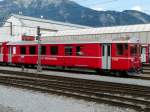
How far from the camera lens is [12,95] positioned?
1911 centimetres

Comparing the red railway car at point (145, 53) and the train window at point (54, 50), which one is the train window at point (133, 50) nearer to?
the train window at point (54, 50)

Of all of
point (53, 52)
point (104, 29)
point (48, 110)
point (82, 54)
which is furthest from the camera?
point (104, 29)

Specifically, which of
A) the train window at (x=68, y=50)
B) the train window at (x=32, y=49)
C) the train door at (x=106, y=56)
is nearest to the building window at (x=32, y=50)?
Answer: the train window at (x=32, y=49)

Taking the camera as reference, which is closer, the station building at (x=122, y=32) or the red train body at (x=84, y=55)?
the red train body at (x=84, y=55)

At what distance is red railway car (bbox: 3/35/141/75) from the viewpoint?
30.1 meters

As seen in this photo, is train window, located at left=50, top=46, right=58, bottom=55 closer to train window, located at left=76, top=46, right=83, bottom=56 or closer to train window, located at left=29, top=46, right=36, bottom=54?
train window, located at left=29, top=46, right=36, bottom=54

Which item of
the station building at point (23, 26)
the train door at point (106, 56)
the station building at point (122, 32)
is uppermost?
the station building at point (23, 26)

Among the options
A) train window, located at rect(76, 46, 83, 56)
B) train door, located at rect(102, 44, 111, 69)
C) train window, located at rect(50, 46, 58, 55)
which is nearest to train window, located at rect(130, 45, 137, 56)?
train door, located at rect(102, 44, 111, 69)

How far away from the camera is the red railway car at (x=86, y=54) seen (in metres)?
30.1

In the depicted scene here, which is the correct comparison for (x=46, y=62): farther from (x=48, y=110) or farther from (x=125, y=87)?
Answer: (x=48, y=110)

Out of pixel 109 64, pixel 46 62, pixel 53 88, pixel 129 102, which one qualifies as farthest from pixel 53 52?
pixel 129 102

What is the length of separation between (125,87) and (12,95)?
6199mm

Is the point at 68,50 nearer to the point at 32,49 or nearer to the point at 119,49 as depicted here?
the point at 32,49

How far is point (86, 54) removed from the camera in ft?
109
